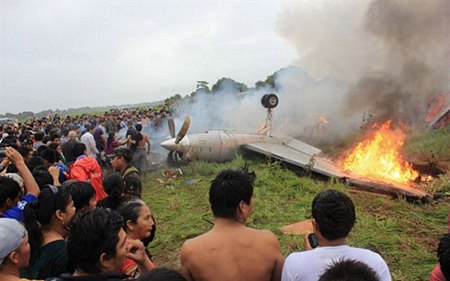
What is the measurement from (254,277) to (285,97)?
16282mm

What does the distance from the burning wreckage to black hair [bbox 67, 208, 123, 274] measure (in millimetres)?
9785

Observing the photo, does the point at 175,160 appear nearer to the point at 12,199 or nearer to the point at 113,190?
the point at 113,190

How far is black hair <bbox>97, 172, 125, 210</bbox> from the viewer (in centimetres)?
434

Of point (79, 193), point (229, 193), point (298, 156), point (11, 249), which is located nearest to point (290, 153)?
point (298, 156)

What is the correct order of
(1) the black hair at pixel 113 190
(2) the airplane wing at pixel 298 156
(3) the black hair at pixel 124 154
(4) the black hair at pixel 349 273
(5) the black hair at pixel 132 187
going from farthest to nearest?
(2) the airplane wing at pixel 298 156 → (3) the black hair at pixel 124 154 → (5) the black hair at pixel 132 187 → (1) the black hair at pixel 113 190 → (4) the black hair at pixel 349 273

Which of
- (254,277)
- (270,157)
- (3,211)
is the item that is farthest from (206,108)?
(254,277)

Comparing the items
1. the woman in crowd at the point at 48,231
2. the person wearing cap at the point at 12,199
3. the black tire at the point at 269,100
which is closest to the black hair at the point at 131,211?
the woman in crowd at the point at 48,231

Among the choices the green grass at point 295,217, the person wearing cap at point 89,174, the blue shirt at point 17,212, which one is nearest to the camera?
the blue shirt at point 17,212

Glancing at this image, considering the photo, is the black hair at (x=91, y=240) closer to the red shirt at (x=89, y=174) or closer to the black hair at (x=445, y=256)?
the black hair at (x=445, y=256)

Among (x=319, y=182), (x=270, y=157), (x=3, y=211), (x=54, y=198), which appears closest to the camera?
(x=54, y=198)

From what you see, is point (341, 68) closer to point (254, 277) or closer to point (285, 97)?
point (285, 97)

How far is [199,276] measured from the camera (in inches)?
105

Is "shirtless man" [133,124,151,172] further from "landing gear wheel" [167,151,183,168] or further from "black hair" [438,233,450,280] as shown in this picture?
"black hair" [438,233,450,280]

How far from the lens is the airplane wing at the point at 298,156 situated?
12.2 metres
